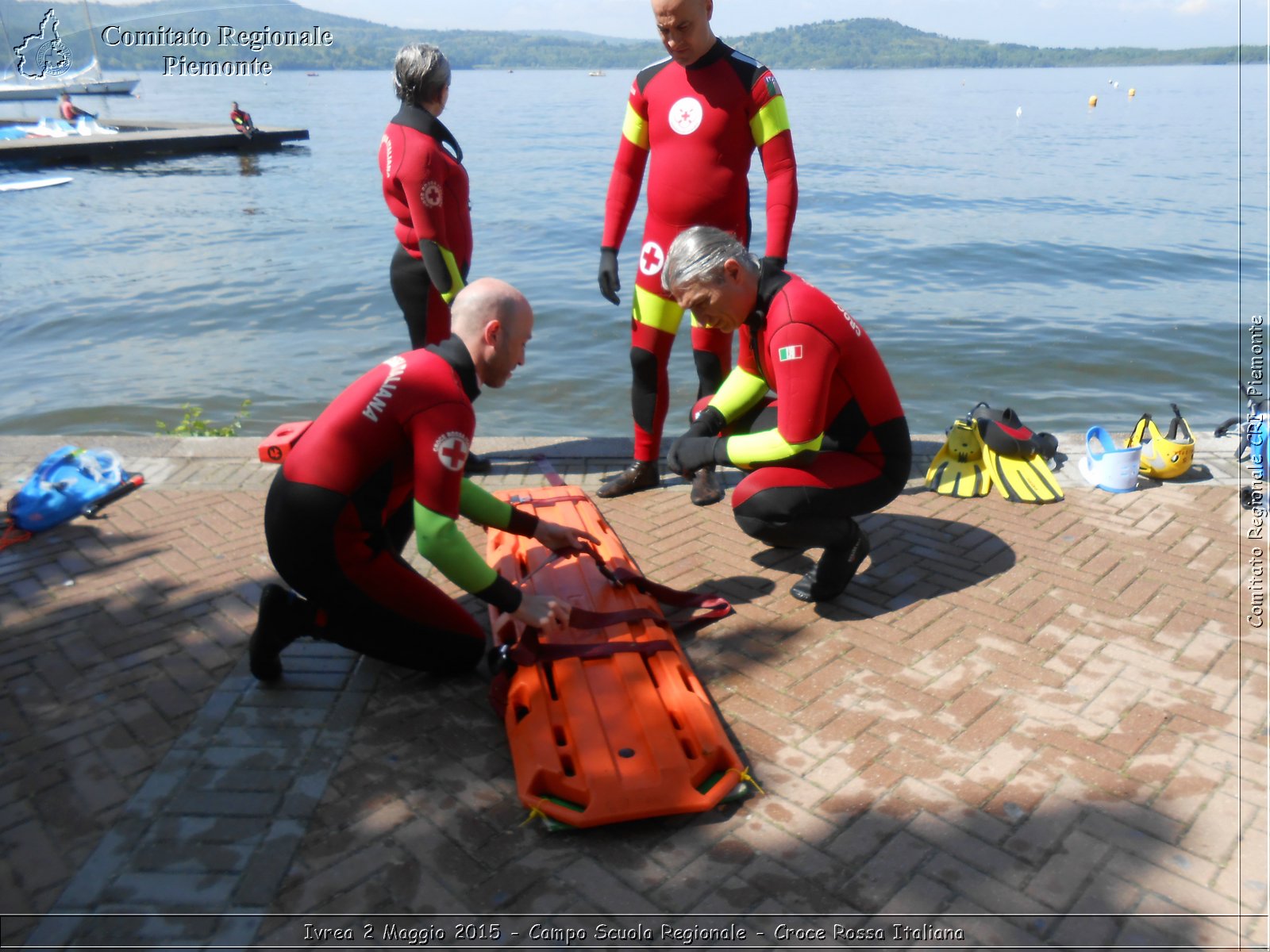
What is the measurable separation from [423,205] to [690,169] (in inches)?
51.2

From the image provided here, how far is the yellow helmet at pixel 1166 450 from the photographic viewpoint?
187 inches

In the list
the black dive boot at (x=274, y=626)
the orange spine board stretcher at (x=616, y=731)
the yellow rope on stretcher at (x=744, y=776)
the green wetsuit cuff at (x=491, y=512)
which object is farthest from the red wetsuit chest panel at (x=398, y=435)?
the yellow rope on stretcher at (x=744, y=776)

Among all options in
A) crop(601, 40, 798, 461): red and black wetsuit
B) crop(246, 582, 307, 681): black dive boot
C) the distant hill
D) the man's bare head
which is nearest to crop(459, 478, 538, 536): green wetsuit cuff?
the man's bare head

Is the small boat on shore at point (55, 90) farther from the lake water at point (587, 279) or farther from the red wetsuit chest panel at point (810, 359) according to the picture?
the red wetsuit chest panel at point (810, 359)

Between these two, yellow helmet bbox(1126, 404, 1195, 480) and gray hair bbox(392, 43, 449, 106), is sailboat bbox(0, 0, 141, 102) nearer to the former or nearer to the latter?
gray hair bbox(392, 43, 449, 106)

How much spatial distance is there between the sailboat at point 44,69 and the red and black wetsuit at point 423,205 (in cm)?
4953

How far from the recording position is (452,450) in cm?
265

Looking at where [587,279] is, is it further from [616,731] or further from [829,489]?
[616,731]

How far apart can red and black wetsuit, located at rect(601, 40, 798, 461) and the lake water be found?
3214 millimetres

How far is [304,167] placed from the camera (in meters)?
26.8

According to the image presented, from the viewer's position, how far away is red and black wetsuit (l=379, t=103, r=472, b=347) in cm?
445

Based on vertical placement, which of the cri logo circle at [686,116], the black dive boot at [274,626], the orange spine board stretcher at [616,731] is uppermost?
the cri logo circle at [686,116]

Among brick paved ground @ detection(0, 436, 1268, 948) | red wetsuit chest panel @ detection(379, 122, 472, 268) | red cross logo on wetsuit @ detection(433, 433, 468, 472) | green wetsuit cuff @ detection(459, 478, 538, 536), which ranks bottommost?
brick paved ground @ detection(0, 436, 1268, 948)

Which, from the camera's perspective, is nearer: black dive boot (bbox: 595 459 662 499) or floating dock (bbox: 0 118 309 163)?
black dive boot (bbox: 595 459 662 499)
